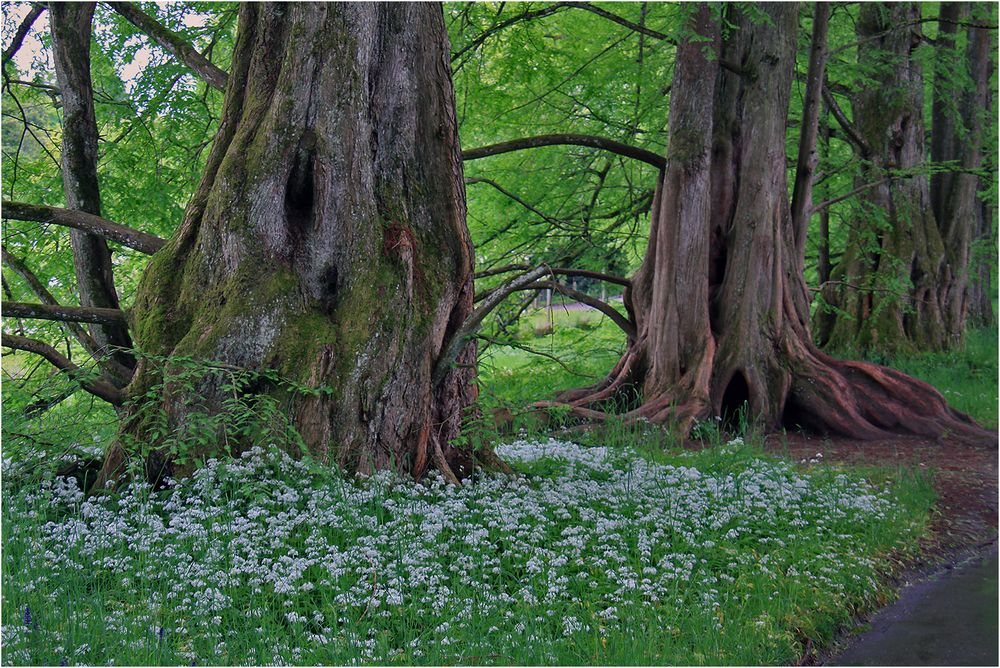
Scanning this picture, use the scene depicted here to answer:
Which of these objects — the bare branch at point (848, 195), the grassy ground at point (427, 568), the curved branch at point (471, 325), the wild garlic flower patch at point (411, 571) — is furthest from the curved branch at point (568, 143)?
the wild garlic flower patch at point (411, 571)

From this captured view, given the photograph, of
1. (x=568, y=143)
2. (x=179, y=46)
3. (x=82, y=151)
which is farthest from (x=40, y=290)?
(x=568, y=143)

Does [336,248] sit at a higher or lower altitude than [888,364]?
higher

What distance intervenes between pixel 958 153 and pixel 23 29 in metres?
15.6

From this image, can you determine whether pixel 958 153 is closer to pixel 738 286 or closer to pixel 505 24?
pixel 738 286

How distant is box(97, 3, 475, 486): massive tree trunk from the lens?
6594 mm

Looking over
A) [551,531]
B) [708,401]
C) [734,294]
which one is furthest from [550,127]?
[551,531]

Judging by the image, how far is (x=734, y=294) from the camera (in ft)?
37.0

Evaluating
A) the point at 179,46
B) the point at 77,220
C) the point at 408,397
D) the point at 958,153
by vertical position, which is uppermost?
the point at 958,153

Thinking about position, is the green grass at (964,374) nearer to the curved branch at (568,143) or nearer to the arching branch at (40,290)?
the curved branch at (568,143)

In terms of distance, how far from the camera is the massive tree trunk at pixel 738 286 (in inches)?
436

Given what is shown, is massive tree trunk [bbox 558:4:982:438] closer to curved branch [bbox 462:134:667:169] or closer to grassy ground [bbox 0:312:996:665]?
curved branch [bbox 462:134:667:169]

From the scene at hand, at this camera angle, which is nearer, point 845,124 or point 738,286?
point 738,286

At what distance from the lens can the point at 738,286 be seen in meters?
11.3

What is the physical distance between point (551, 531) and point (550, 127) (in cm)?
920
